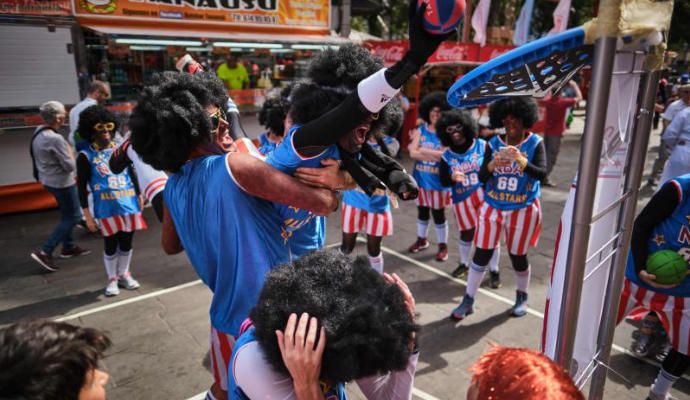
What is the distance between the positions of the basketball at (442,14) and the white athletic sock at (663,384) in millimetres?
2824

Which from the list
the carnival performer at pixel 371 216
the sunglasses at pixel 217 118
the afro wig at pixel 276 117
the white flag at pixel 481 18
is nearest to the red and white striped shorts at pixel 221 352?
the sunglasses at pixel 217 118

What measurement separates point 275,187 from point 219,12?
927cm

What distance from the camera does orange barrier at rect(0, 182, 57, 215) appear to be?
7.15 metres

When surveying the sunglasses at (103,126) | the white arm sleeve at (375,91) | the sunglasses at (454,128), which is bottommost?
the sunglasses at (103,126)

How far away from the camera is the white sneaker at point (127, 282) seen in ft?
16.0

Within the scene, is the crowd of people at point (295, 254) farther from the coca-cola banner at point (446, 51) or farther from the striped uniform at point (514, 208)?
the coca-cola banner at point (446, 51)

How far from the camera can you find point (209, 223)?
1.92m

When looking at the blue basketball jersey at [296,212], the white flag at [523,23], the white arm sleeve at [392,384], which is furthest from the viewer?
the white flag at [523,23]

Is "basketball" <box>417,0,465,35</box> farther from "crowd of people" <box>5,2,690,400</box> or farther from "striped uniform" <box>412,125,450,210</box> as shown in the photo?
"striped uniform" <box>412,125,450,210</box>

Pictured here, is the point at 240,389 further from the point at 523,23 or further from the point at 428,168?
the point at 523,23

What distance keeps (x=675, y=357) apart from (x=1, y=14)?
9.10 metres

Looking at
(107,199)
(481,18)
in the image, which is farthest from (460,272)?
(481,18)

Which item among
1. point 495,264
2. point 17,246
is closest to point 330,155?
point 495,264

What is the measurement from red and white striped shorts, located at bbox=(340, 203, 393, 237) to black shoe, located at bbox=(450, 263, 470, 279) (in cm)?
100
